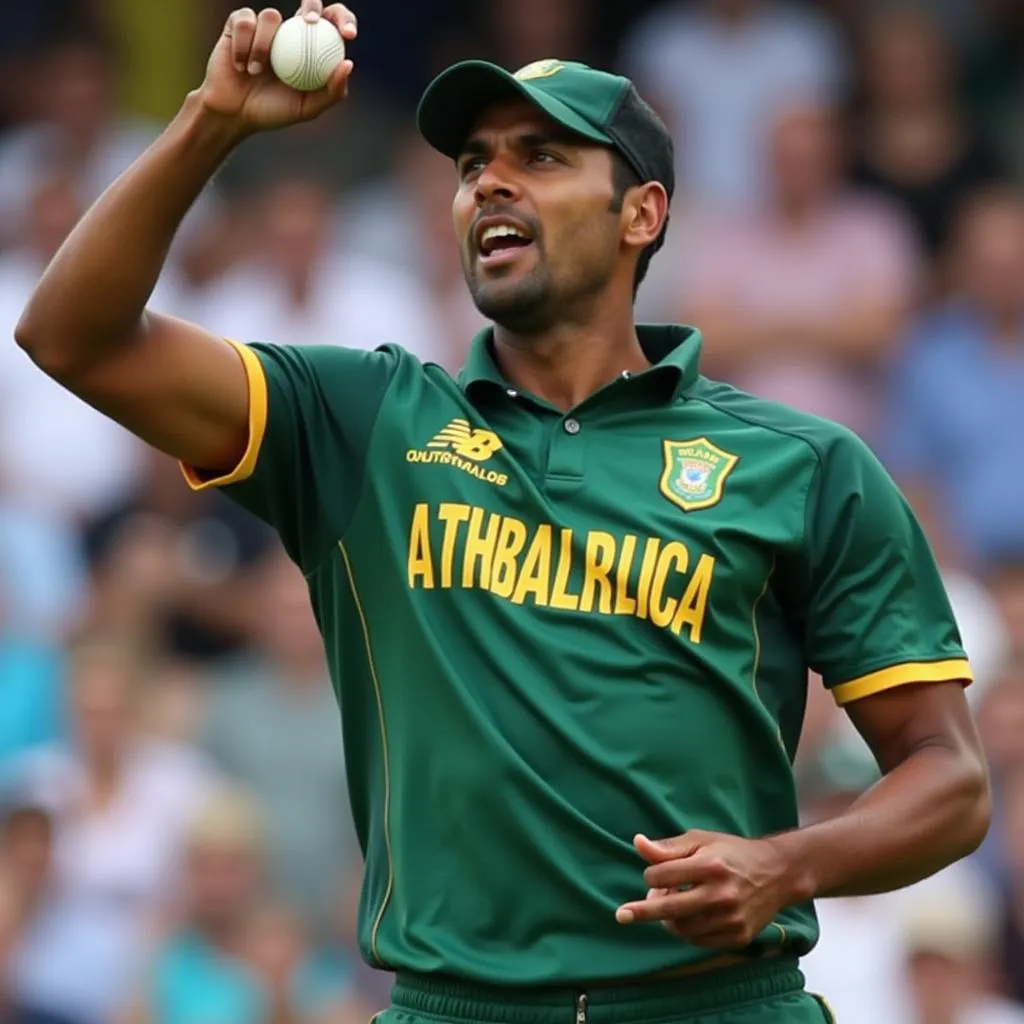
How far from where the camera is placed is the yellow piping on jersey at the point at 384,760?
4223 millimetres

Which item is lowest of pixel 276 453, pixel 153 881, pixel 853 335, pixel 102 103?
pixel 153 881

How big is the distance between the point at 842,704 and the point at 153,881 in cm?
421

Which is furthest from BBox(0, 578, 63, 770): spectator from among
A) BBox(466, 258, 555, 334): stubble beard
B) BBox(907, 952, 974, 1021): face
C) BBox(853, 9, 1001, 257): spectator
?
BBox(466, 258, 555, 334): stubble beard

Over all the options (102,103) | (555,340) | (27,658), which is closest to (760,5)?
(102,103)

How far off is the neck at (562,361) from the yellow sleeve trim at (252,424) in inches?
21.5

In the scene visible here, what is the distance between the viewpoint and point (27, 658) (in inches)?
344

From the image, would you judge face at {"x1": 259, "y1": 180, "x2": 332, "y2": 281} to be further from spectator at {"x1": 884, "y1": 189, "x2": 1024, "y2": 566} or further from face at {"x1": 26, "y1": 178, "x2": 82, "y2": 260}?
spectator at {"x1": 884, "y1": 189, "x2": 1024, "y2": 566}

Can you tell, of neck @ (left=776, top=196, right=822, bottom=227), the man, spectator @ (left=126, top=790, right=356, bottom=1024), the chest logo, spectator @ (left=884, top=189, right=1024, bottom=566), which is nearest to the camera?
the man

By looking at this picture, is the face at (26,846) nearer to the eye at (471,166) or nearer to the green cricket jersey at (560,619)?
the green cricket jersey at (560,619)

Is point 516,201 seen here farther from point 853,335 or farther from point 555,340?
point 853,335

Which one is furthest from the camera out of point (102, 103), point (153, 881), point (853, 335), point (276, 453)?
point (102, 103)

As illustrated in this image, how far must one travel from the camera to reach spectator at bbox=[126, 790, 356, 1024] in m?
7.73

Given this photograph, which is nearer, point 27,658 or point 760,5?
point 27,658

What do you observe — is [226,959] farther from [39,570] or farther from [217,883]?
[39,570]
